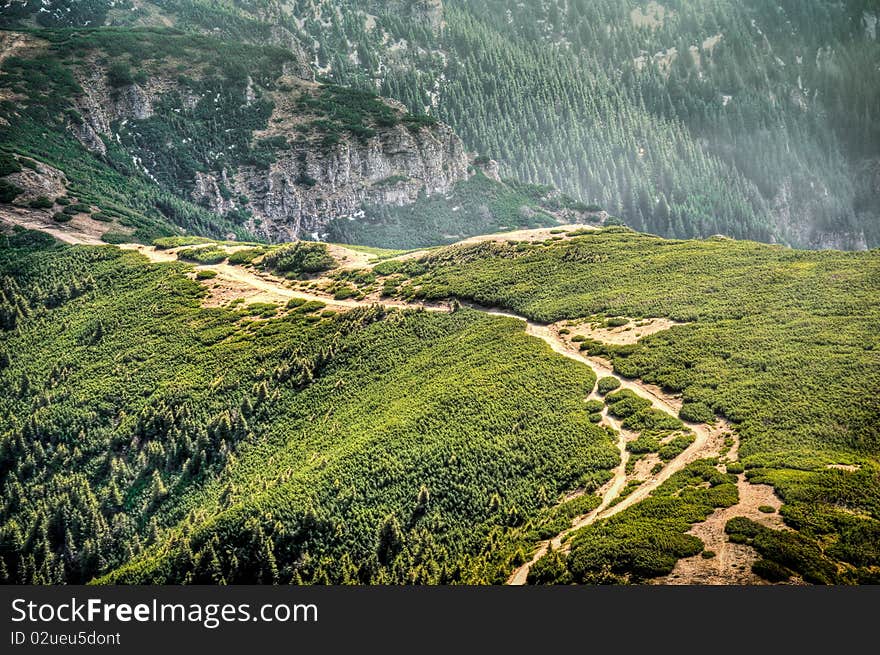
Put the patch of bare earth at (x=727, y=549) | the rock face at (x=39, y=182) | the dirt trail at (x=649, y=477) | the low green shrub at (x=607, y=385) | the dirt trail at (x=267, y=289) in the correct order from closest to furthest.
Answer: the patch of bare earth at (x=727, y=549), the dirt trail at (x=649, y=477), the low green shrub at (x=607, y=385), the dirt trail at (x=267, y=289), the rock face at (x=39, y=182)

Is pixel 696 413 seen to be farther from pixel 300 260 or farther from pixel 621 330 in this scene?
pixel 300 260

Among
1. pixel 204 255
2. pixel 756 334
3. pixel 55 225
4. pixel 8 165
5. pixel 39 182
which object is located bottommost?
pixel 756 334

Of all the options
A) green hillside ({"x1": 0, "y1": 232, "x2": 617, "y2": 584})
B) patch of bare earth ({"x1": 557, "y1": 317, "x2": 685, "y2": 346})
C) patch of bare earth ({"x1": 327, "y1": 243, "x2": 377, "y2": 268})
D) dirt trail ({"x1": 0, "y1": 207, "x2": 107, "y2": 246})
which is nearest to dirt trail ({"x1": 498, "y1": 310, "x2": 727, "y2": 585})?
green hillside ({"x1": 0, "y1": 232, "x2": 617, "y2": 584})

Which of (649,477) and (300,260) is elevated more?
(300,260)

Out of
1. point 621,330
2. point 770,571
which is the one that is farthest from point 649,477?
point 621,330

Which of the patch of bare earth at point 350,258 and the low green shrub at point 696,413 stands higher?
the patch of bare earth at point 350,258

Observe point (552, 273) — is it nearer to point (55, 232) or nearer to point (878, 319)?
point (878, 319)

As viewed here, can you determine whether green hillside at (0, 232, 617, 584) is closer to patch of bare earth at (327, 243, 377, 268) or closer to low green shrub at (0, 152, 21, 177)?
patch of bare earth at (327, 243, 377, 268)

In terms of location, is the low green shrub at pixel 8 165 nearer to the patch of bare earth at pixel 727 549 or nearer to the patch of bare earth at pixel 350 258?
the patch of bare earth at pixel 350 258

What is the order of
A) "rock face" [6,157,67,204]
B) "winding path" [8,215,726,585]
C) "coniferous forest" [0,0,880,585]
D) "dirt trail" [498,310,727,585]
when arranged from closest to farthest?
"coniferous forest" [0,0,880,585], "dirt trail" [498,310,727,585], "winding path" [8,215,726,585], "rock face" [6,157,67,204]

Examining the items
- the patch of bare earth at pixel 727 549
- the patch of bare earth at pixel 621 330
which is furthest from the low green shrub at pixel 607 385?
the patch of bare earth at pixel 727 549

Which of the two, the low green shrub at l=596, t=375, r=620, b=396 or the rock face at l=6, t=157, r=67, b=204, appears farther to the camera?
the rock face at l=6, t=157, r=67, b=204

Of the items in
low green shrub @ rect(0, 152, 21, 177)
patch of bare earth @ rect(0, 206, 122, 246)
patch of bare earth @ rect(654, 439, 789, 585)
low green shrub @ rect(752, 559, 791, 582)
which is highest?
low green shrub @ rect(0, 152, 21, 177)
